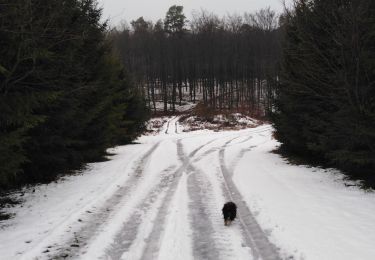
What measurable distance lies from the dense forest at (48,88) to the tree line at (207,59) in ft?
163

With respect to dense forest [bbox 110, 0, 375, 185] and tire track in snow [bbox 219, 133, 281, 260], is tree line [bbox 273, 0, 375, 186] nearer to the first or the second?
dense forest [bbox 110, 0, 375, 185]

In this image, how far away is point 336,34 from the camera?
12.0 meters

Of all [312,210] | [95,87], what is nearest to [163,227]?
[312,210]

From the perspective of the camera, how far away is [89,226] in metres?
8.96

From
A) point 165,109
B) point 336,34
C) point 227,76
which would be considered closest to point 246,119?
point 165,109

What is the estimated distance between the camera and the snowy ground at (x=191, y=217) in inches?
290

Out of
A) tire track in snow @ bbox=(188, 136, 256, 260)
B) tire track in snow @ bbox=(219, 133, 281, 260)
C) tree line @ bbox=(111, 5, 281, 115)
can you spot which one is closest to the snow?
tire track in snow @ bbox=(219, 133, 281, 260)

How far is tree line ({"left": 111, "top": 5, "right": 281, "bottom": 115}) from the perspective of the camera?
7269 centimetres

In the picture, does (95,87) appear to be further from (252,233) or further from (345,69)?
(252,233)

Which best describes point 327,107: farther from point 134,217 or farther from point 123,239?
point 123,239

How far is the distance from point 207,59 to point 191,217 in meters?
68.4

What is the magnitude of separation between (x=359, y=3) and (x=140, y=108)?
71.6ft

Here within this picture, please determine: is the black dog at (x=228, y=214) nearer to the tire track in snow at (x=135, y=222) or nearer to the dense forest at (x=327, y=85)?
the tire track in snow at (x=135, y=222)

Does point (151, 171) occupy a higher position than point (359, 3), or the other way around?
point (359, 3)
